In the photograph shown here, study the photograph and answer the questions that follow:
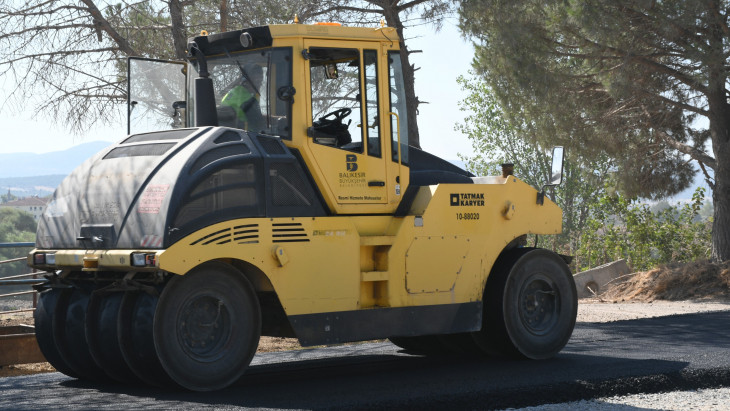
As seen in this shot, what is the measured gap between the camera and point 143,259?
22.5ft

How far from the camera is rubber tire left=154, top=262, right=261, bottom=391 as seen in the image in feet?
A: 22.9

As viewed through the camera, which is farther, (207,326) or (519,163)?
(519,163)

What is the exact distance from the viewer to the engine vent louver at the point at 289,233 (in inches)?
293

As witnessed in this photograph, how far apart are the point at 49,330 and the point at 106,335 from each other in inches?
36.0

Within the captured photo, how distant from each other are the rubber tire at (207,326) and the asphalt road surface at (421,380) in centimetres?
17

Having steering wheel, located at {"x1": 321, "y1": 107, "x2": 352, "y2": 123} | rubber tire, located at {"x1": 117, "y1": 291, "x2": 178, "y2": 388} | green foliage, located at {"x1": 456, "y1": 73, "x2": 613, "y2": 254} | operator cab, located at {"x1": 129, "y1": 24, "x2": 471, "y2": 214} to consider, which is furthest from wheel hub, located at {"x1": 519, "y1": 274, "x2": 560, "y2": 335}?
green foliage, located at {"x1": 456, "y1": 73, "x2": 613, "y2": 254}

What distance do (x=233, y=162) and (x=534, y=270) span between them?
3.33 m

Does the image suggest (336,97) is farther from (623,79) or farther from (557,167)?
(623,79)

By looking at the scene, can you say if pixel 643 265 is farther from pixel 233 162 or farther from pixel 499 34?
pixel 233 162

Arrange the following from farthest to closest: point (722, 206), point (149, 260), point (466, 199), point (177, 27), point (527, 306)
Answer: point (722, 206)
point (177, 27)
point (527, 306)
point (466, 199)
point (149, 260)

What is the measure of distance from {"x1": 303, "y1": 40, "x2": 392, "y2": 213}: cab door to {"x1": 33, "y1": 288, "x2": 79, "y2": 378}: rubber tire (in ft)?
7.71

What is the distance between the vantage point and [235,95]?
8047 mm

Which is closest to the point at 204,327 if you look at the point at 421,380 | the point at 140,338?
the point at 140,338

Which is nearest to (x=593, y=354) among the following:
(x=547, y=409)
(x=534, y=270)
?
(x=534, y=270)
